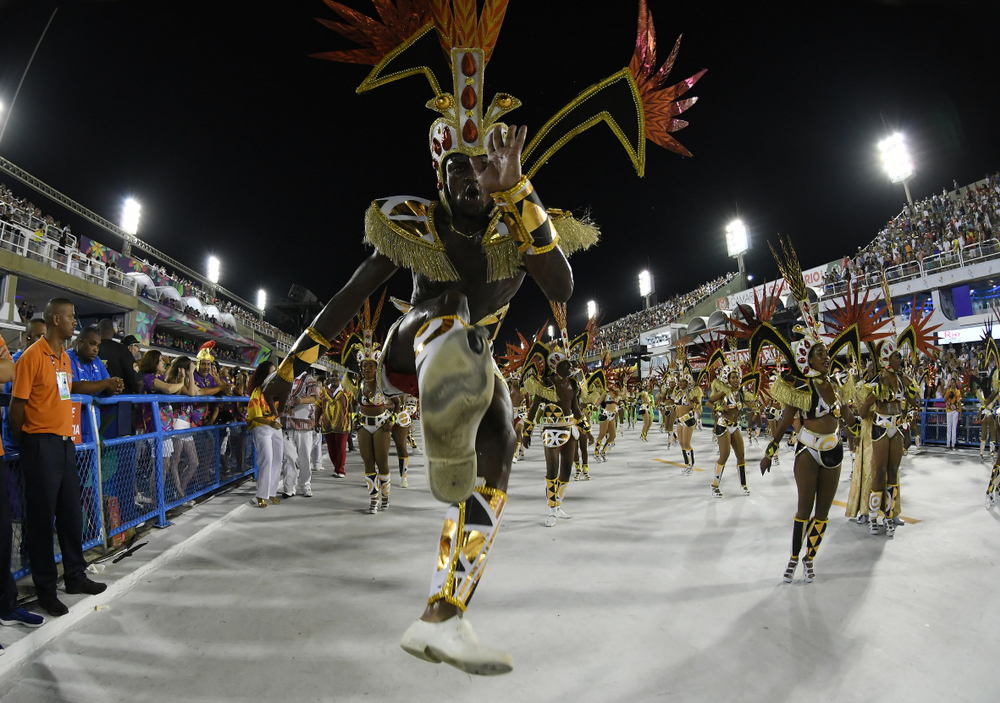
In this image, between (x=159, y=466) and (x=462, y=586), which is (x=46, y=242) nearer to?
(x=159, y=466)

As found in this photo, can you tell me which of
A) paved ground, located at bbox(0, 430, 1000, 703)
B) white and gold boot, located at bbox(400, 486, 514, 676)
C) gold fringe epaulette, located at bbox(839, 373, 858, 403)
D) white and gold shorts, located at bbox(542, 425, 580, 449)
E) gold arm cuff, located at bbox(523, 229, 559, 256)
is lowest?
paved ground, located at bbox(0, 430, 1000, 703)

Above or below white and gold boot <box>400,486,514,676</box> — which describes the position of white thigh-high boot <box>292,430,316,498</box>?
below

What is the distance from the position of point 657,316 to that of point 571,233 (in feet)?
142

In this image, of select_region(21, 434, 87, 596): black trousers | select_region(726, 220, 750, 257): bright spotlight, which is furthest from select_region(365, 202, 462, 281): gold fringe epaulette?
select_region(726, 220, 750, 257): bright spotlight

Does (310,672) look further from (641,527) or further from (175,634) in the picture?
(641,527)

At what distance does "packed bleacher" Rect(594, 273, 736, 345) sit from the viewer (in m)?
37.7

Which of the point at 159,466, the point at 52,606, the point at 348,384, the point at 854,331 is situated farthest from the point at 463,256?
the point at 348,384

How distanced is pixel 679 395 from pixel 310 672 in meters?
13.3

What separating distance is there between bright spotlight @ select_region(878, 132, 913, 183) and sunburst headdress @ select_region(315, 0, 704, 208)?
31060 millimetres

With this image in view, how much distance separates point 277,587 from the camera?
3697 mm

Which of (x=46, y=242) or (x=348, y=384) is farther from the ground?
(x=46, y=242)

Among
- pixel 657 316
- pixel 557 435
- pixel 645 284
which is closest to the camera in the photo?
pixel 557 435

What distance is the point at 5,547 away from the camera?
2730 millimetres

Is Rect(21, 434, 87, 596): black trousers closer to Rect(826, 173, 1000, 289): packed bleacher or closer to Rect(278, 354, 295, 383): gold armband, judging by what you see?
Rect(278, 354, 295, 383): gold armband
